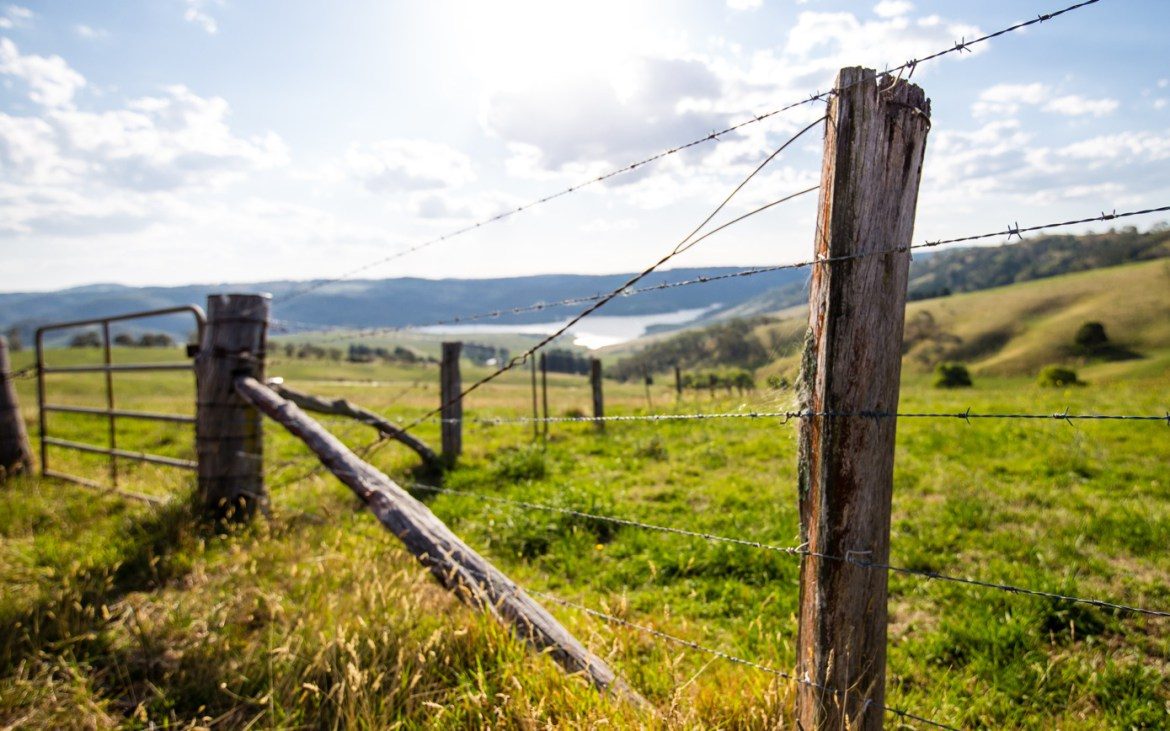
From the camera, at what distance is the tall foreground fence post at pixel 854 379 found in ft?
6.66

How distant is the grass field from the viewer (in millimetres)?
2951

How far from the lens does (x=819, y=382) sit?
213cm

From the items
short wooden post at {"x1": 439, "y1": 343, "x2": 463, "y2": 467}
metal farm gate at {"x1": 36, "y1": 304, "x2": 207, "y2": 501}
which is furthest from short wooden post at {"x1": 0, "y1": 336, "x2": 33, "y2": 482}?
short wooden post at {"x1": 439, "y1": 343, "x2": 463, "y2": 467}

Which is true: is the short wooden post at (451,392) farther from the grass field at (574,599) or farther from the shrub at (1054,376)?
the shrub at (1054,376)

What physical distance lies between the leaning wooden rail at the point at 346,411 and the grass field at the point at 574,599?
79 cm

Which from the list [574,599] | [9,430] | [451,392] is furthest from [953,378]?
[9,430]

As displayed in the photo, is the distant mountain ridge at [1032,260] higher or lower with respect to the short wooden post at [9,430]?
higher

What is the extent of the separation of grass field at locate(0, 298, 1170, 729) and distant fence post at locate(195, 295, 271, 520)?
32 cm

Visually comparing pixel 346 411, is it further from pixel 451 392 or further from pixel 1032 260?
pixel 1032 260

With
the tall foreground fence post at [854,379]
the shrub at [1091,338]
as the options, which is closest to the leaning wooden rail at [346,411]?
the tall foreground fence post at [854,379]

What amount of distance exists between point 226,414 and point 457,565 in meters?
3.26

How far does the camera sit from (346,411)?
7301 mm

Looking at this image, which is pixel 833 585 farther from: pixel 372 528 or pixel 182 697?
pixel 372 528

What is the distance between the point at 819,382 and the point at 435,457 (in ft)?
22.3
